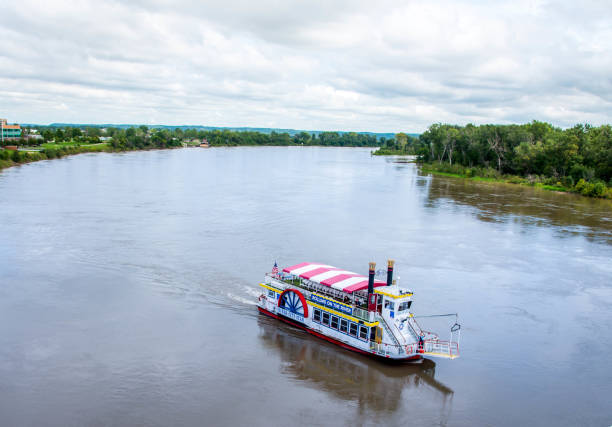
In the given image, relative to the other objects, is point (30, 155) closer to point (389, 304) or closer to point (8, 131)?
point (8, 131)

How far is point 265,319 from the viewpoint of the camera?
22.0 metres

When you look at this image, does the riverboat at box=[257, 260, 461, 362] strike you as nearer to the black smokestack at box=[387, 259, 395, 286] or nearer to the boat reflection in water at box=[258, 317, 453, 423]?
the black smokestack at box=[387, 259, 395, 286]

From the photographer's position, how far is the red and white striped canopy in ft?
64.4

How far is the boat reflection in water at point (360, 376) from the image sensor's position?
16391mm

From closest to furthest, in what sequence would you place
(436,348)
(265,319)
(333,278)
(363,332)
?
1. (436,348)
2. (363,332)
3. (333,278)
4. (265,319)

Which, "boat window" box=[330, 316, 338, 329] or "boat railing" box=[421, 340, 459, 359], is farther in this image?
Answer: "boat window" box=[330, 316, 338, 329]

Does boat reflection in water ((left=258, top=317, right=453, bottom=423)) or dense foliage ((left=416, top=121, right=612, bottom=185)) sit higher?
dense foliage ((left=416, top=121, right=612, bottom=185))

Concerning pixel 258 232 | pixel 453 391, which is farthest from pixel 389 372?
pixel 258 232

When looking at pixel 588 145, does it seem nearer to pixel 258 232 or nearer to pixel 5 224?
pixel 258 232

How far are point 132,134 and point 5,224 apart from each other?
385ft

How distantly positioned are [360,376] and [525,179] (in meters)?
66.5

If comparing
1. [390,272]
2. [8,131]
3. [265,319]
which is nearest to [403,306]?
[390,272]

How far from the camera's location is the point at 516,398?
654 inches

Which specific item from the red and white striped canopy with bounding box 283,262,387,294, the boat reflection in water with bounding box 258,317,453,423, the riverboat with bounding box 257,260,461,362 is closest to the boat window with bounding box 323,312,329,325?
the riverboat with bounding box 257,260,461,362
